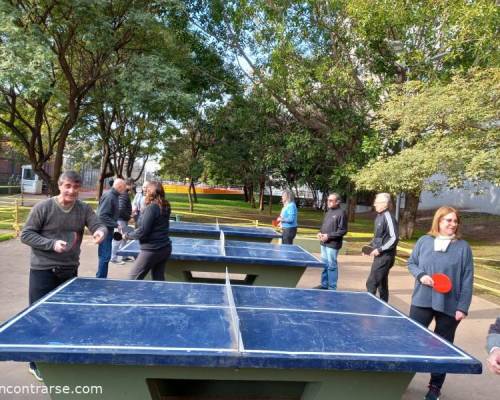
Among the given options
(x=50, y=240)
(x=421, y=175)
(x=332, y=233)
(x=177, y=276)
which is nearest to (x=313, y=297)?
(x=50, y=240)

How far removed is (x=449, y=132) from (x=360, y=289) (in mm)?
4689

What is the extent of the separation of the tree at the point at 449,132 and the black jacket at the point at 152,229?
6.87 metres

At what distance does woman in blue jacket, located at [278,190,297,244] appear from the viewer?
938cm

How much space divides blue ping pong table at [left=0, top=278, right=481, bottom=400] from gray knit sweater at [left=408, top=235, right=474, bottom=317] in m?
0.42

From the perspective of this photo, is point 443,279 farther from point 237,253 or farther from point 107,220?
point 107,220

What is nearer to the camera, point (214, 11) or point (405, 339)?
point (405, 339)

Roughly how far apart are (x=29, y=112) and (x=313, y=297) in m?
20.2

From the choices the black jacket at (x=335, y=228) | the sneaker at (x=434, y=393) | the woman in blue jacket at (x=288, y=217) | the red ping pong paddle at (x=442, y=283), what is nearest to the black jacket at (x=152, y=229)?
the red ping pong paddle at (x=442, y=283)

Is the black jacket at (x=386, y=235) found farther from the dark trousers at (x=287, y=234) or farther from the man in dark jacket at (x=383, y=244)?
the dark trousers at (x=287, y=234)

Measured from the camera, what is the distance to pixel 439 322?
3949 mm

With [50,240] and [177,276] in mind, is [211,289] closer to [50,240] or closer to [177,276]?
[50,240]

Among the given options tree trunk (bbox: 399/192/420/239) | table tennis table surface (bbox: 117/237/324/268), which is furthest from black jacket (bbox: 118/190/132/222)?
tree trunk (bbox: 399/192/420/239)

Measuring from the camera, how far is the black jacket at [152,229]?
17.2 ft

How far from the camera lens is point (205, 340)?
8.93 feet
